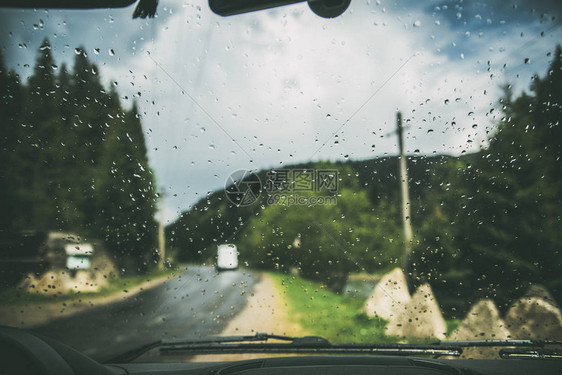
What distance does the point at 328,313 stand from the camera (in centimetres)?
273

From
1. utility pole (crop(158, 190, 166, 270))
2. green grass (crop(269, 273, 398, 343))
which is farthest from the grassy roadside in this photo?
utility pole (crop(158, 190, 166, 270))

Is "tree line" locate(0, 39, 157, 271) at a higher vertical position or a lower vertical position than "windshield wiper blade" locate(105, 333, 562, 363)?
higher

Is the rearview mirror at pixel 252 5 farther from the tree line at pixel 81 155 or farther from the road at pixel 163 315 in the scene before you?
the road at pixel 163 315

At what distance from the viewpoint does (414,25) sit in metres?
2.66

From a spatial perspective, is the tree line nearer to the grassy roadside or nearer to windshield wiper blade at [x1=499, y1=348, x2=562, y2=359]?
the grassy roadside

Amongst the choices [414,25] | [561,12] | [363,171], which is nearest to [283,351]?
[363,171]

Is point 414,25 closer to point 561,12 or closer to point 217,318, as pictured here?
point 561,12

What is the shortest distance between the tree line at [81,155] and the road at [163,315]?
1.03 ft

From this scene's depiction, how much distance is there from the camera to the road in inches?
110

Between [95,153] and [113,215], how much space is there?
55 cm

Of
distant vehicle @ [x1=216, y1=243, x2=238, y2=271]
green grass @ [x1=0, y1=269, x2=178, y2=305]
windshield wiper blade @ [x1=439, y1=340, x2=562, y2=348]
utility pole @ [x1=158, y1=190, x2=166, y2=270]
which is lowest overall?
windshield wiper blade @ [x1=439, y1=340, x2=562, y2=348]

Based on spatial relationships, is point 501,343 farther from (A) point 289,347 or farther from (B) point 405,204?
(A) point 289,347

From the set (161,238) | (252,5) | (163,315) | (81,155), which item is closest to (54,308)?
(163,315)

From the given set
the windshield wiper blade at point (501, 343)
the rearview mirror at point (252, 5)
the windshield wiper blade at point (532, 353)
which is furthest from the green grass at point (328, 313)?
the rearview mirror at point (252, 5)
